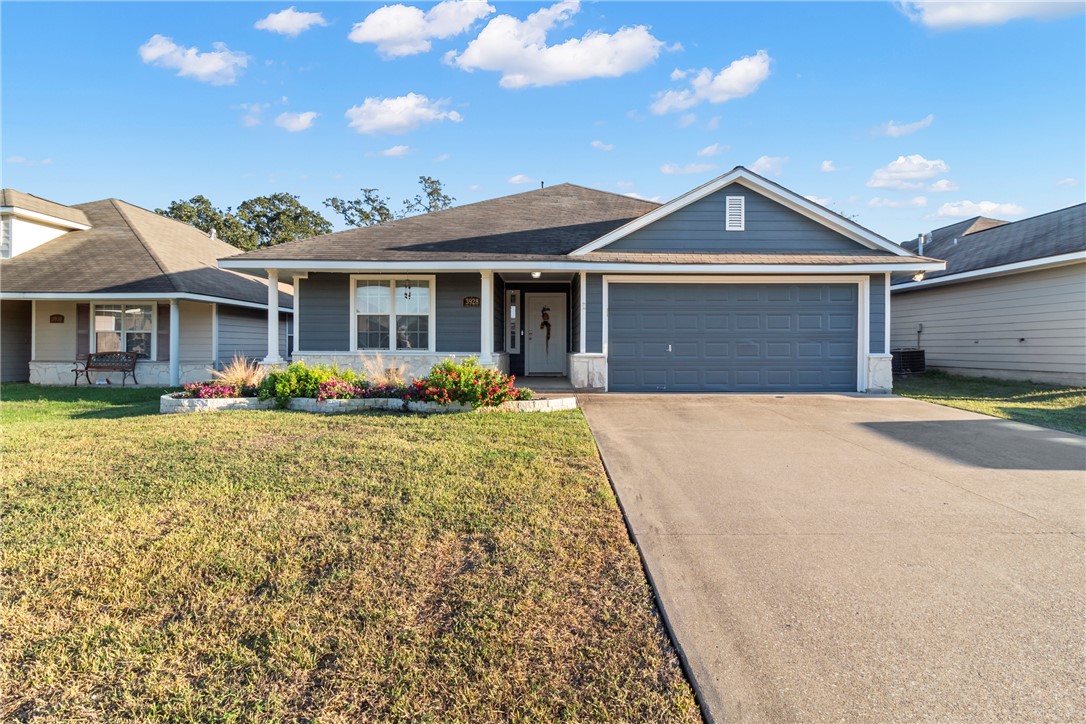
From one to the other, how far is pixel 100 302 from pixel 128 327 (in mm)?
930

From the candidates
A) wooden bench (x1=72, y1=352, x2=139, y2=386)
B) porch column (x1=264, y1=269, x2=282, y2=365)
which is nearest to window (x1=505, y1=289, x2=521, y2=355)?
porch column (x1=264, y1=269, x2=282, y2=365)

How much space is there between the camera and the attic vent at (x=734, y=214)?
1145 cm

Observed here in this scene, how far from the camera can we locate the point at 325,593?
2.94 meters

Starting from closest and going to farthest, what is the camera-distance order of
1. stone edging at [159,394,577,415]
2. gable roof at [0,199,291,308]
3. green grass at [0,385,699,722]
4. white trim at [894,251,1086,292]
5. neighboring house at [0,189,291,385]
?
green grass at [0,385,699,722] → stone edging at [159,394,577,415] → white trim at [894,251,1086,292] → gable roof at [0,199,291,308] → neighboring house at [0,189,291,385]

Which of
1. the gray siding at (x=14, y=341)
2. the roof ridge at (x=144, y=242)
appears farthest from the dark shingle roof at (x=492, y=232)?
the gray siding at (x=14, y=341)

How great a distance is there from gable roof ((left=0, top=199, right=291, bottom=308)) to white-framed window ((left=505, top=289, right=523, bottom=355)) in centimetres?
791

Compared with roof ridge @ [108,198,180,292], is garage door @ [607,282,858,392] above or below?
below

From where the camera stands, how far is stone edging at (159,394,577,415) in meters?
8.45

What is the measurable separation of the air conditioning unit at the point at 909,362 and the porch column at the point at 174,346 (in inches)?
786

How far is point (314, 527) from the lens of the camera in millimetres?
3809

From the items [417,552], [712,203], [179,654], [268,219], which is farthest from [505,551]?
[268,219]

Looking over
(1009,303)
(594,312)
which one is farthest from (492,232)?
(1009,303)

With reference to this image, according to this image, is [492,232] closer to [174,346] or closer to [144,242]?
[174,346]

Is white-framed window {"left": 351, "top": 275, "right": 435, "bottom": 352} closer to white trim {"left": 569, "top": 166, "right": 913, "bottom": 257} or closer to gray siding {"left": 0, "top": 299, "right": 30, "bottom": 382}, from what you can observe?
white trim {"left": 569, "top": 166, "right": 913, "bottom": 257}
